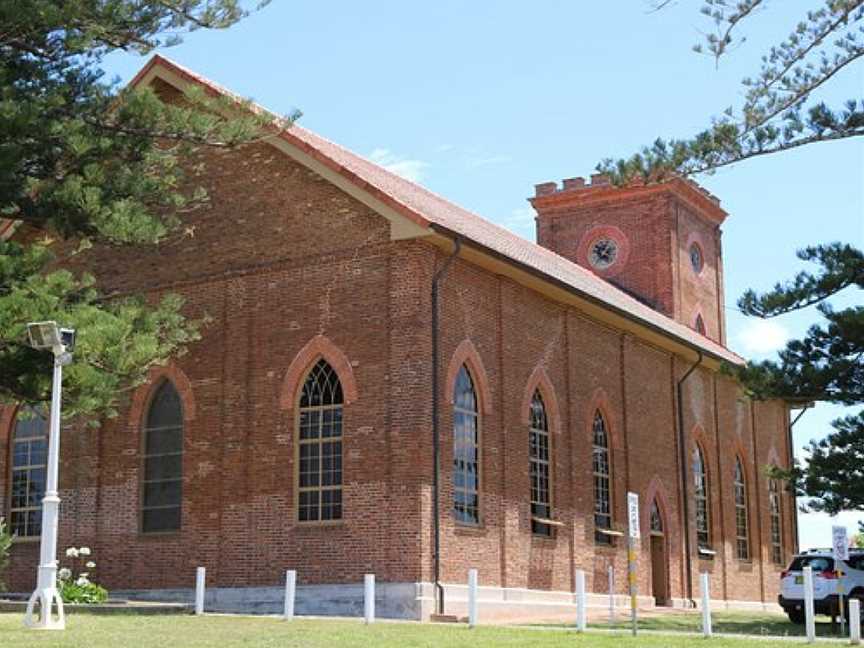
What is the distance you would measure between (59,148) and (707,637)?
1297cm

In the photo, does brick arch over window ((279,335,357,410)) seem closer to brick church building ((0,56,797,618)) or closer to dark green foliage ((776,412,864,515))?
brick church building ((0,56,797,618))

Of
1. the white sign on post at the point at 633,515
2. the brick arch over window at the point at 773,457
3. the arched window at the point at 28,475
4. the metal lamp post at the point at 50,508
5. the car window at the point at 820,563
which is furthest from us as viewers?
the brick arch over window at the point at 773,457

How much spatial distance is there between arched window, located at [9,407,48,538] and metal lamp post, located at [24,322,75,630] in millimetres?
9895

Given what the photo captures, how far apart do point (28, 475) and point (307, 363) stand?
7.40 meters

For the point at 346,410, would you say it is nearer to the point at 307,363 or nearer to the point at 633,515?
the point at 307,363

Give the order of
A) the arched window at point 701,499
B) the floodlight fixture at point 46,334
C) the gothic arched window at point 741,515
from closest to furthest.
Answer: the floodlight fixture at point 46,334 → the arched window at point 701,499 → the gothic arched window at point 741,515

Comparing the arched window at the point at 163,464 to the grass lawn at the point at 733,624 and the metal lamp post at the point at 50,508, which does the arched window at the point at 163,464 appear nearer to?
the metal lamp post at the point at 50,508

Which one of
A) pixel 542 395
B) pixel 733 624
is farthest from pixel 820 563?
pixel 542 395

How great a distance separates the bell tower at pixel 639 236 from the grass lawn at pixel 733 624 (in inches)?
574

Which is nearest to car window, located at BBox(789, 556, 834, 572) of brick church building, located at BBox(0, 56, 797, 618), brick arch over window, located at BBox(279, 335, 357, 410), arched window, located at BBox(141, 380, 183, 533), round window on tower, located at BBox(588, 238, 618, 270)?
brick church building, located at BBox(0, 56, 797, 618)

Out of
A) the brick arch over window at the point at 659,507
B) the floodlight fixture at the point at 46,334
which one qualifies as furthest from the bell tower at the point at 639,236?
the floodlight fixture at the point at 46,334

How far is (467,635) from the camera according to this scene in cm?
→ 1688

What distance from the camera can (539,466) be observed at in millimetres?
26375

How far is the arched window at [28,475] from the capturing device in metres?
26.7
